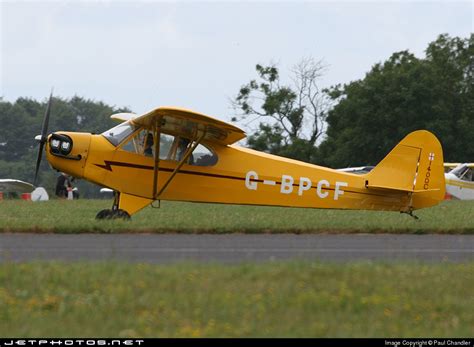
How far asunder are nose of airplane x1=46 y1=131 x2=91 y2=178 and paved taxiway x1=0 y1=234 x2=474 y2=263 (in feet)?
11.6

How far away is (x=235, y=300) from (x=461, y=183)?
41.1 meters

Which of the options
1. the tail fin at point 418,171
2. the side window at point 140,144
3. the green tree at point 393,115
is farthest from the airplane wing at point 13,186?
the tail fin at point 418,171

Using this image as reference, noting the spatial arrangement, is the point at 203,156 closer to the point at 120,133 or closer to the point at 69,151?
the point at 120,133

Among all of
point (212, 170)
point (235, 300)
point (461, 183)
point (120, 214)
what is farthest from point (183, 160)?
point (461, 183)

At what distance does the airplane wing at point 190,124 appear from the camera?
59.4ft

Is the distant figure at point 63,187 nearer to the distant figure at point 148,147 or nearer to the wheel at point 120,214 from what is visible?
the distant figure at point 148,147

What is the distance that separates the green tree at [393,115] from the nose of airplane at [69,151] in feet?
177

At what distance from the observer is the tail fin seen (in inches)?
782

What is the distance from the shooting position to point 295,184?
65.2ft

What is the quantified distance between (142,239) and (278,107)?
57.9 metres

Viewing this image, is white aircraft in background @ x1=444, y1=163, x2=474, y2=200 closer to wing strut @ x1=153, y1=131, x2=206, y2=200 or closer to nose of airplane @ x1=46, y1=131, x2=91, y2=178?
wing strut @ x1=153, y1=131, x2=206, y2=200

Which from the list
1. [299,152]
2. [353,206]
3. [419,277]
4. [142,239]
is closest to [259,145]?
[299,152]

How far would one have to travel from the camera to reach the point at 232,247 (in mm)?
13914

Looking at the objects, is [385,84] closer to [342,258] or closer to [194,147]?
[194,147]
